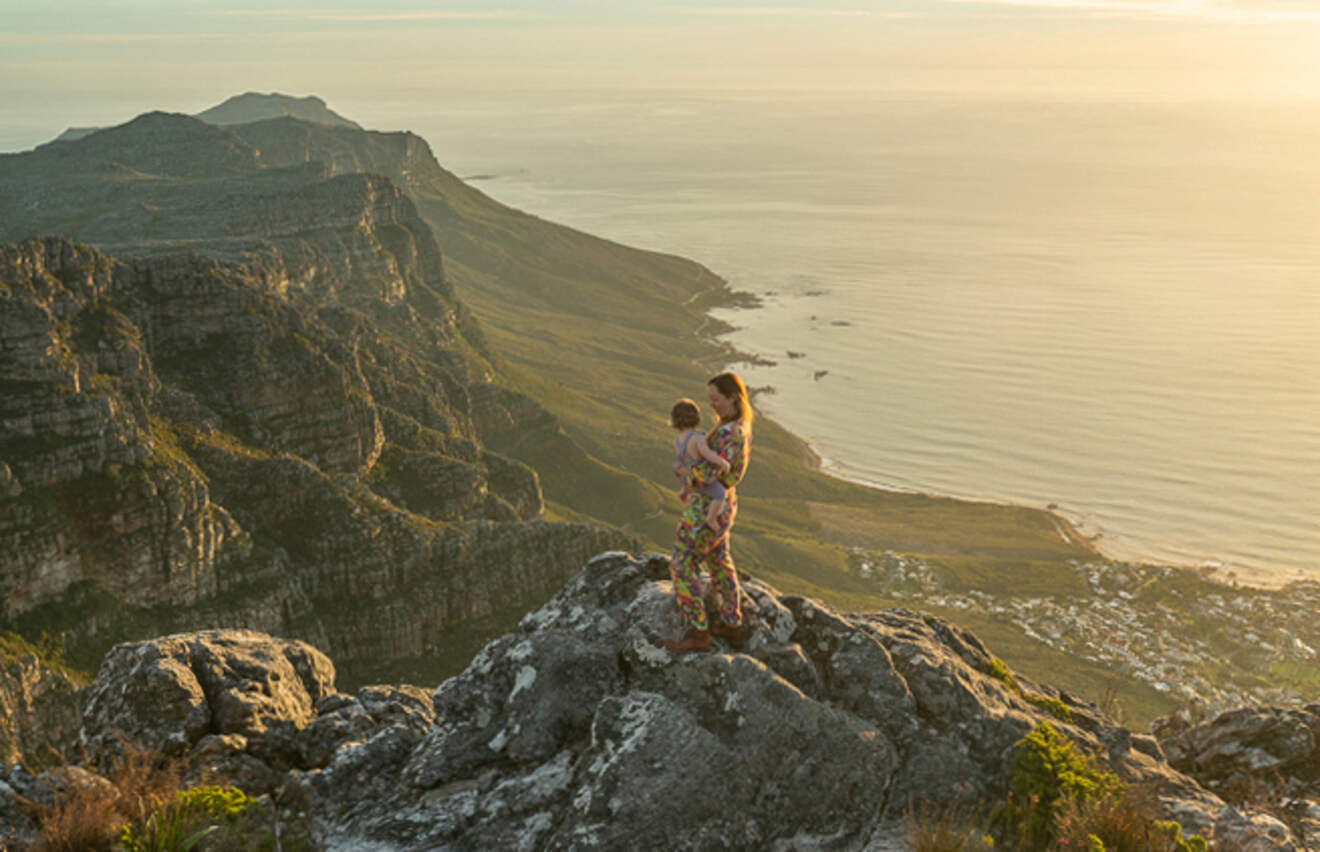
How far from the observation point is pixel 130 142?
6678 inches

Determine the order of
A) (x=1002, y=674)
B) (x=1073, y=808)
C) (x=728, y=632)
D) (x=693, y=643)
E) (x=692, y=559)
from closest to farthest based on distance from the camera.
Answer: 1. (x=1073, y=808)
2. (x=693, y=643)
3. (x=692, y=559)
4. (x=728, y=632)
5. (x=1002, y=674)

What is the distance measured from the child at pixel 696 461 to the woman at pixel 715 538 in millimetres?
140

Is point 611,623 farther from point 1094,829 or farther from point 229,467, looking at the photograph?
point 229,467

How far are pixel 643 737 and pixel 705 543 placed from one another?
3354 mm

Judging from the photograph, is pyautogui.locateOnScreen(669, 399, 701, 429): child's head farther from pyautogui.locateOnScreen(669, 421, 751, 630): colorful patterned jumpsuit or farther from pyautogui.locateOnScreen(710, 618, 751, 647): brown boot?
pyautogui.locateOnScreen(710, 618, 751, 647): brown boot

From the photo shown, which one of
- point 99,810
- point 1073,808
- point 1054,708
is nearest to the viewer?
point 99,810

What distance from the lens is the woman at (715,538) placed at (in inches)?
598

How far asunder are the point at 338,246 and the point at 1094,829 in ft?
388

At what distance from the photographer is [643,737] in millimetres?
14391

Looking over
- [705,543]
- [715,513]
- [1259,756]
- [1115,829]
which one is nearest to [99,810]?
[705,543]

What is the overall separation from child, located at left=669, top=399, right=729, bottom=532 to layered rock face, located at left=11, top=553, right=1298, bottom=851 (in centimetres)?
242

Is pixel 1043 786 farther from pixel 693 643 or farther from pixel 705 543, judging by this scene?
pixel 705 543

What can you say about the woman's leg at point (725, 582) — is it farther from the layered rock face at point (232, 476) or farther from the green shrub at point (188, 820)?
the layered rock face at point (232, 476)

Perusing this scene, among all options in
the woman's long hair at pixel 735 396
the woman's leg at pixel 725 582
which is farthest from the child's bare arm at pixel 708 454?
the woman's leg at pixel 725 582
